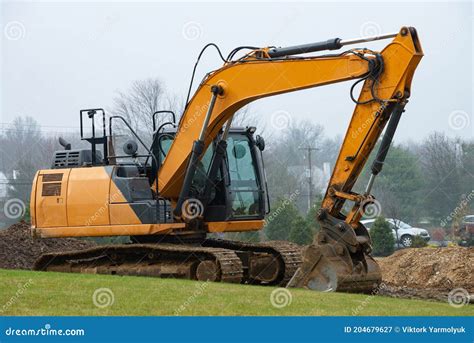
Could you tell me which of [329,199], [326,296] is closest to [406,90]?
[329,199]

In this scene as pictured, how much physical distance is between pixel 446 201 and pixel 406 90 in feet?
101

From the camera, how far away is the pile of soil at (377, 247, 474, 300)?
17.8m

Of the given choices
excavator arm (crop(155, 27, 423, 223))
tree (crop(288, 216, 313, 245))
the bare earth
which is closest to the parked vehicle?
tree (crop(288, 216, 313, 245))

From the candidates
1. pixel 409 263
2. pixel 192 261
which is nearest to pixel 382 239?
pixel 409 263

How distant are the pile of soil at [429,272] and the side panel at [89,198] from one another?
217 inches

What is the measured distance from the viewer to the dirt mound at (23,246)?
19484mm

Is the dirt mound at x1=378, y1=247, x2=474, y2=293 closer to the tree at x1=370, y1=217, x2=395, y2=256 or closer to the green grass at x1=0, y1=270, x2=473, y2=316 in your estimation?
the green grass at x1=0, y1=270, x2=473, y2=316

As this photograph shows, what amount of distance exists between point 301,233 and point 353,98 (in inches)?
746

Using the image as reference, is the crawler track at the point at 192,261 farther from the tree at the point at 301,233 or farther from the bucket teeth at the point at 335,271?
the tree at the point at 301,233

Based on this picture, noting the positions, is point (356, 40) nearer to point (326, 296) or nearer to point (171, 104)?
point (326, 296)

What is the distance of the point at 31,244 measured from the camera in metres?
21.0

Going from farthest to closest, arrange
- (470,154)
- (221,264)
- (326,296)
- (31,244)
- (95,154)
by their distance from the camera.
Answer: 1. (470,154)
2. (31,244)
3. (95,154)
4. (221,264)
5. (326,296)

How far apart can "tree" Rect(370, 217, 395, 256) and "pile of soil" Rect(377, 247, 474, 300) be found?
371 inches

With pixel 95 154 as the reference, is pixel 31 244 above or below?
below
